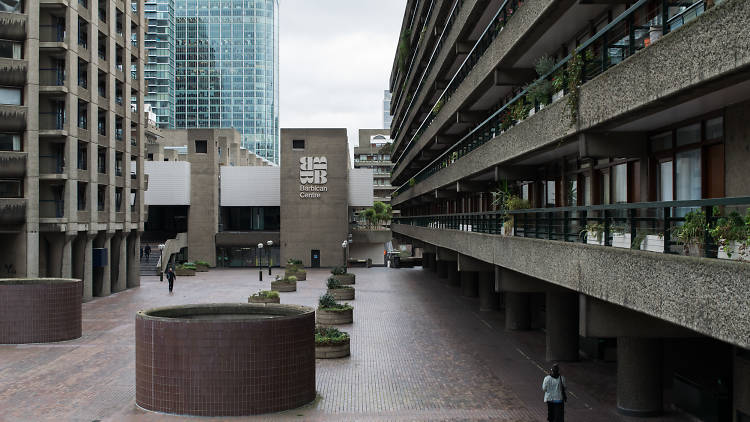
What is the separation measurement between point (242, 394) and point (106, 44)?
3215 cm

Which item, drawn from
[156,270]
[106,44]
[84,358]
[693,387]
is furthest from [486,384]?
[156,270]

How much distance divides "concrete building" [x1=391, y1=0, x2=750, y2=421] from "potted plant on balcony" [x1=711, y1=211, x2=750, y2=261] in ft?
0.09

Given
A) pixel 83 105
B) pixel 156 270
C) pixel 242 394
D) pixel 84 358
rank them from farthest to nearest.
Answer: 1. pixel 156 270
2. pixel 83 105
3. pixel 84 358
4. pixel 242 394

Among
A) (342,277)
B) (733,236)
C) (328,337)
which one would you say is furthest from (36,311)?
(342,277)

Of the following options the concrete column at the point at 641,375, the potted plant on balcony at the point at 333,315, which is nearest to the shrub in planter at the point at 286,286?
the potted plant on balcony at the point at 333,315

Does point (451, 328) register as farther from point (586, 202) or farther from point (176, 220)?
point (176, 220)

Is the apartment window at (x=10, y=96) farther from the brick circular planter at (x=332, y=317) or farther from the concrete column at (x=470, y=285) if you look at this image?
the concrete column at (x=470, y=285)

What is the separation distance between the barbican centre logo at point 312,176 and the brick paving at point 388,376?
33060 millimetres

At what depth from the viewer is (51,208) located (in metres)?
36.2

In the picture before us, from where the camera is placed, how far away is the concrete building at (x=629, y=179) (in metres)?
9.14

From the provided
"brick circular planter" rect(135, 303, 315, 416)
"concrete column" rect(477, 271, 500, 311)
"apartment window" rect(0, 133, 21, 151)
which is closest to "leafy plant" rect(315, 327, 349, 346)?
"brick circular planter" rect(135, 303, 315, 416)

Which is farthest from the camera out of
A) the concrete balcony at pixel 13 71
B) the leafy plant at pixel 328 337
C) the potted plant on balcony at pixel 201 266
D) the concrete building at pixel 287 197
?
the concrete building at pixel 287 197

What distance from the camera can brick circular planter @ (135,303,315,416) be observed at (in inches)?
624

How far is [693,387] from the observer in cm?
1605
